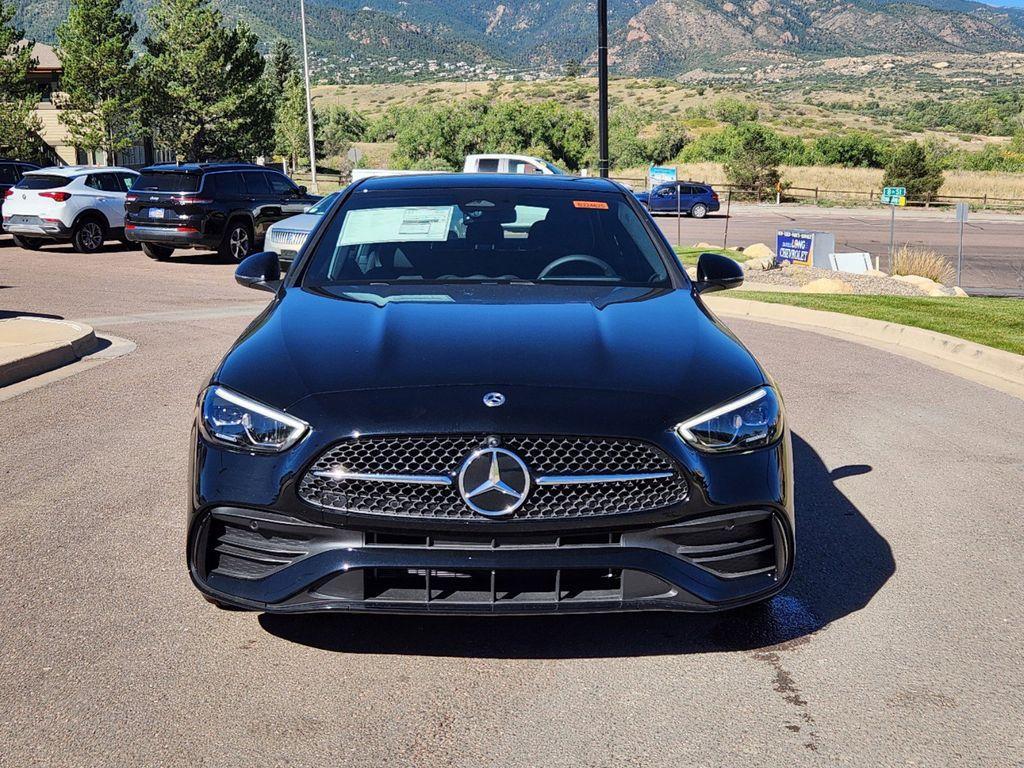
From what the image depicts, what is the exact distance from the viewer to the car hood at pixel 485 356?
360 centimetres

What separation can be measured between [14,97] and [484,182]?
44.7 meters

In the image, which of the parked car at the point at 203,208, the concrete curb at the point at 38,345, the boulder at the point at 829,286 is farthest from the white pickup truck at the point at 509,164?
the concrete curb at the point at 38,345

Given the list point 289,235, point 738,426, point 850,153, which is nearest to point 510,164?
point 289,235

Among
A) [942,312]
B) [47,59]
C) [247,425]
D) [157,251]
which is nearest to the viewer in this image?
[247,425]

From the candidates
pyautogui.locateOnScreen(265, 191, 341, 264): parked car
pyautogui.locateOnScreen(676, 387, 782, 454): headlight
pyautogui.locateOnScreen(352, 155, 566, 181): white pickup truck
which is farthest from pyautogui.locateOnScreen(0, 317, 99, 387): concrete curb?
pyautogui.locateOnScreen(352, 155, 566, 181): white pickup truck

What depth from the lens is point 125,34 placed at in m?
46.1

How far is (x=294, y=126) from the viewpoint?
226 ft

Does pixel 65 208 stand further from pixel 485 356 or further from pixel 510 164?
pixel 485 356

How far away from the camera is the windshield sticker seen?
5281 millimetres

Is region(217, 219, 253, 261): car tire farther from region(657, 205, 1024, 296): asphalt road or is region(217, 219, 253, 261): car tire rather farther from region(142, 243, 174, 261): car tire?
region(657, 205, 1024, 296): asphalt road

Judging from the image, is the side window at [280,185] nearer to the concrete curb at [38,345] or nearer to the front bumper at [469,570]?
the concrete curb at [38,345]

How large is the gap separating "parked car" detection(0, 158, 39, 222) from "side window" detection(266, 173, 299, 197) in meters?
5.40

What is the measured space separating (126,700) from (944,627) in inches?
114

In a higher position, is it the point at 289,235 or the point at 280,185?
the point at 280,185
